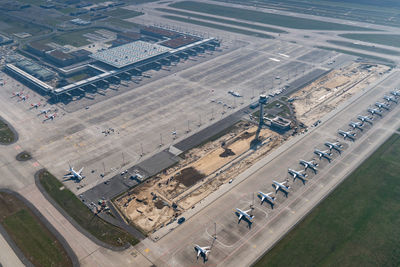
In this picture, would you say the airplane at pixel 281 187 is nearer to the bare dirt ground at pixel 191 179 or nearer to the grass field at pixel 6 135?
the bare dirt ground at pixel 191 179

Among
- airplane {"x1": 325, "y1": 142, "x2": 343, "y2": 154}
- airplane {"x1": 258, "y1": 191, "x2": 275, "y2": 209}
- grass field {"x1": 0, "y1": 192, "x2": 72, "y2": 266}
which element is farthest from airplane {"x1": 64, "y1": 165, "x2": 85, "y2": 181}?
airplane {"x1": 325, "y1": 142, "x2": 343, "y2": 154}

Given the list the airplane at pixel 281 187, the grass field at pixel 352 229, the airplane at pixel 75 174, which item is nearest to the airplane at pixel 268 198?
the airplane at pixel 281 187

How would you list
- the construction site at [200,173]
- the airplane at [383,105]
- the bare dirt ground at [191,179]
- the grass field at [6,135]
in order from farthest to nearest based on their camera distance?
the airplane at [383,105], the grass field at [6,135], the construction site at [200,173], the bare dirt ground at [191,179]

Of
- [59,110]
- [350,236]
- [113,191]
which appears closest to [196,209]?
[113,191]

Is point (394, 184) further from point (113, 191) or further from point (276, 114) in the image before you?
point (113, 191)

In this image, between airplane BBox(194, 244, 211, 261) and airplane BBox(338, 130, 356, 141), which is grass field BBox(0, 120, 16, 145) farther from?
airplane BBox(338, 130, 356, 141)

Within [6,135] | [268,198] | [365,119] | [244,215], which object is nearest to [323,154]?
[268,198]
